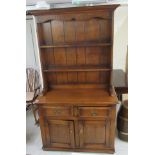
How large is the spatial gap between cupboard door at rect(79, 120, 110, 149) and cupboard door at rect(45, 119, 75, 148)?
15cm

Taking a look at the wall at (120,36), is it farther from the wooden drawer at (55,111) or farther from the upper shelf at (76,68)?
the wooden drawer at (55,111)

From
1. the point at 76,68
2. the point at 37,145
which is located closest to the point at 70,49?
the point at 76,68

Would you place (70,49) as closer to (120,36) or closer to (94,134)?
(120,36)

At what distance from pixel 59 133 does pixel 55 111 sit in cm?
34


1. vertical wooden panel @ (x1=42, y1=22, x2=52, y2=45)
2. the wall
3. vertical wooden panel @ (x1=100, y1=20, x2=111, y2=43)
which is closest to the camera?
vertical wooden panel @ (x1=100, y1=20, x2=111, y2=43)

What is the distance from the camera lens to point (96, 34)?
227 cm

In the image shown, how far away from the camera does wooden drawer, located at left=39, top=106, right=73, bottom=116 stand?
2188 mm

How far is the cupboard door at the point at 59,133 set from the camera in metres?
2.26

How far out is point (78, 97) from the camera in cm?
225

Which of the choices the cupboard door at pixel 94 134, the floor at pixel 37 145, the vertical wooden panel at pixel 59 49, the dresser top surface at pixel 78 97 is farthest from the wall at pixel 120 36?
the floor at pixel 37 145

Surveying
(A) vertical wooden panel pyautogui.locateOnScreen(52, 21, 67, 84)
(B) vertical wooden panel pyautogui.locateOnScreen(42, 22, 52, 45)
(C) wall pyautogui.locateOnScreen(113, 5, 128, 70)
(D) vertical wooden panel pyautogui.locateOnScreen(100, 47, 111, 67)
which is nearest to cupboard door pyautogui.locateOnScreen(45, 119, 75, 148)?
(A) vertical wooden panel pyautogui.locateOnScreen(52, 21, 67, 84)

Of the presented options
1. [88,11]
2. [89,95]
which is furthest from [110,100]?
[88,11]

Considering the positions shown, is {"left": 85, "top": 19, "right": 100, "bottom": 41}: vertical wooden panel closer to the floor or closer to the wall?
the wall

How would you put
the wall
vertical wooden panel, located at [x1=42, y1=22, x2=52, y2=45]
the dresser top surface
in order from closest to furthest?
the dresser top surface, vertical wooden panel, located at [x1=42, y1=22, x2=52, y2=45], the wall
